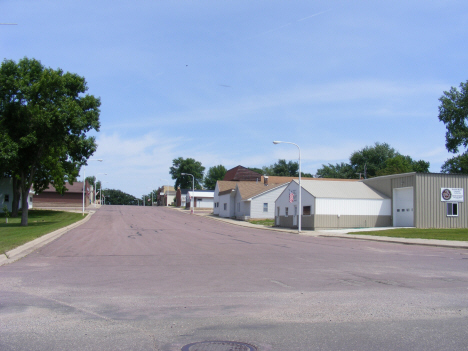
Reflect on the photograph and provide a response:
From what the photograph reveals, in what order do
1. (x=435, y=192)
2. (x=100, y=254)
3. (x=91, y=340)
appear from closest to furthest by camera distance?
(x=91, y=340) < (x=100, y=254) < (x=435, y=192)

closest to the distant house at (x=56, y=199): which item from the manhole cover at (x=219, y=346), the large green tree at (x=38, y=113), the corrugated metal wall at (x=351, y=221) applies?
the large green tree at (x=38, y=113)

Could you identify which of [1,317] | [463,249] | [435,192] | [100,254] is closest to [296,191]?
[435,192]

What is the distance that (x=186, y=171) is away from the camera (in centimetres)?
13975

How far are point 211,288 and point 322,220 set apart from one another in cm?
3216

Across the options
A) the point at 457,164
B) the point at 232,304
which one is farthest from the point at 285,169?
the point at 232,304

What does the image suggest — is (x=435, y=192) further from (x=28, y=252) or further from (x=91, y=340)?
(x=91, y=340)

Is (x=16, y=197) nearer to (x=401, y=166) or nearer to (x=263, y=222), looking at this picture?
(x=263, y=222)

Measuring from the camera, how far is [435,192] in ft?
129

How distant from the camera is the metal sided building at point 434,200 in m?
38.8

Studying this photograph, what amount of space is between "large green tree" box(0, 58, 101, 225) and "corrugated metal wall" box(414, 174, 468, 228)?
2967 cm

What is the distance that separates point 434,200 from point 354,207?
23.5ft

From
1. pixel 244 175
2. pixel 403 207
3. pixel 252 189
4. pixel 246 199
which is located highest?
pixel 244 175

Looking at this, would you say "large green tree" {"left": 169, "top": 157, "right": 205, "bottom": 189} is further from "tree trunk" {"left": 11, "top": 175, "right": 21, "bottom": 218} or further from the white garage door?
the white garage door

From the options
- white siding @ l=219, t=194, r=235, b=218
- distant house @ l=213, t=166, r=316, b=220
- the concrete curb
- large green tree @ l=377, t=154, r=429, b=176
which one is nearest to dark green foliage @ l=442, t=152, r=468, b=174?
large green tree @ l=377, t=154, r=429, b=176
